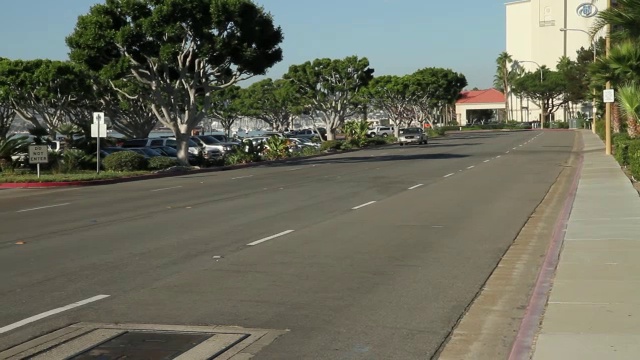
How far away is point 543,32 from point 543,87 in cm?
1783

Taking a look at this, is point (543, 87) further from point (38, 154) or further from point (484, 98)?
point (38, 154)

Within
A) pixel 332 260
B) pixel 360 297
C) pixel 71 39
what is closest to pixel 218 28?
pixel 71 39

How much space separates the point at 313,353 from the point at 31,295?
4.19m

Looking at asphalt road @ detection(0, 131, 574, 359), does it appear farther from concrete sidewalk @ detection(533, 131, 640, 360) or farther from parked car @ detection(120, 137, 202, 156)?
parked car @ detection(120, 137, 202, 156)

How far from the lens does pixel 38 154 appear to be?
117 ft

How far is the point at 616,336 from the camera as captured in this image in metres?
7.67

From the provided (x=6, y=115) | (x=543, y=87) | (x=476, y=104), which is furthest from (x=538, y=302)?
(x=476, y=104)

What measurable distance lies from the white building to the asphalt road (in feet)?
405

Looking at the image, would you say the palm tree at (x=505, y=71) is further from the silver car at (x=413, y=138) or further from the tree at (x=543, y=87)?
the silver car at (x=413, y=138)

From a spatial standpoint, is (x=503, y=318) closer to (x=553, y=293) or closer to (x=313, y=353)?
(x=553, y=293)

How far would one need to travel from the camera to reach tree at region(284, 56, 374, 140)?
72750 mm

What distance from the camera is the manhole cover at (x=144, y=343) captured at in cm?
745

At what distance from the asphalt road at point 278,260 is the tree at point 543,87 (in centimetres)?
10994

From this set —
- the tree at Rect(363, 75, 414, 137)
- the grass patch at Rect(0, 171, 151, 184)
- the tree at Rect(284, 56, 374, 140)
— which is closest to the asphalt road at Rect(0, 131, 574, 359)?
the grass patch at Rect(0, 171, 151, 184)
